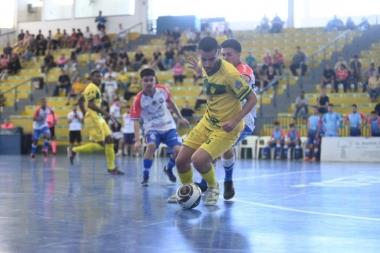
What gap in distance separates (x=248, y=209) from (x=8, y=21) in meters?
39.0

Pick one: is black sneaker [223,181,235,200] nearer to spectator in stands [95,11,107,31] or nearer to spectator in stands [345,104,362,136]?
spectator in stands [345,104,362,136]

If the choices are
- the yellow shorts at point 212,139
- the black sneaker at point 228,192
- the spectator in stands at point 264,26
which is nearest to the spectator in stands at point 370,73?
the spectator in stands at point 264,26

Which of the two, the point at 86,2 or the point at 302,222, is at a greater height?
the point at 86,2

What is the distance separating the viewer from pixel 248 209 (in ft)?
24.9

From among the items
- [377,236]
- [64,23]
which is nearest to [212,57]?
[377,236]

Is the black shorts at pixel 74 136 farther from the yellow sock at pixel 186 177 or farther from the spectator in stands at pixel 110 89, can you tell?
the yellow sock at pixel 186 177

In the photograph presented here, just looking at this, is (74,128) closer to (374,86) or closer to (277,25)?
(374,86)

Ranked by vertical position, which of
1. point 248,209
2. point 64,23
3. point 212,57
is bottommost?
point 248,209

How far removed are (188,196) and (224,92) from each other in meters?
1.25

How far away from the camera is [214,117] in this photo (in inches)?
316

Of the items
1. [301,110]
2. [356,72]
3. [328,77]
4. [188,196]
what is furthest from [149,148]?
[328,77]

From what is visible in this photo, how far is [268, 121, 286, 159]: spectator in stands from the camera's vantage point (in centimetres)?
2411

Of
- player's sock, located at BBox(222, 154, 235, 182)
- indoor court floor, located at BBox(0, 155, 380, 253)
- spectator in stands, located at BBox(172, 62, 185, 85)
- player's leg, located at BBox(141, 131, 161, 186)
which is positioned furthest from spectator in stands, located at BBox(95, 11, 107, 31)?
player's sock, located at BBox(222, 154, 235, 182)

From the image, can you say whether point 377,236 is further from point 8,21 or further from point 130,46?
point 8,21
